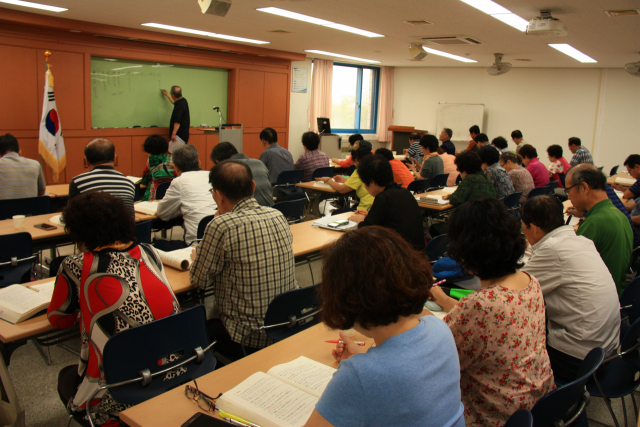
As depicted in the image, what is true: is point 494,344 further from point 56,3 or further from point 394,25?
point 56,3

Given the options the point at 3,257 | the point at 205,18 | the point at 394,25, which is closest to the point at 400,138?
the point at 394,25

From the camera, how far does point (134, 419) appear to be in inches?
56.8

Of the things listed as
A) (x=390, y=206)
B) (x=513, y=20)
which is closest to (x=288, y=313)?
(x=390, y=206)

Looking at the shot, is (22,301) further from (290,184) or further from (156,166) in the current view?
(290,184)

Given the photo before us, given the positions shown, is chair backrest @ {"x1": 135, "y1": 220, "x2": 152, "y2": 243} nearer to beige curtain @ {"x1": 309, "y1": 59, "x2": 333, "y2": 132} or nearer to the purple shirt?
the purple shirt

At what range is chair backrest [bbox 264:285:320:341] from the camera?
2.21 m

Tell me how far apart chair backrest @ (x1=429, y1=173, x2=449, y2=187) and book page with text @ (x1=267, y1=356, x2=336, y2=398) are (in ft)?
17.0

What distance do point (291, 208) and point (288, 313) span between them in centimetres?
237

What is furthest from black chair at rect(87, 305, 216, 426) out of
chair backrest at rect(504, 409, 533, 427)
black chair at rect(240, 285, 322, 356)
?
chair backrest at rect(504, 409, 533, 427)

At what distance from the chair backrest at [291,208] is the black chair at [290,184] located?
171 centimetres

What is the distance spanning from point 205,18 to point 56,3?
5.88 ft

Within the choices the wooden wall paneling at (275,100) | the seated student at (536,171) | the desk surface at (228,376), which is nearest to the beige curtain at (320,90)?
the wooden wall paneling at (275,100)

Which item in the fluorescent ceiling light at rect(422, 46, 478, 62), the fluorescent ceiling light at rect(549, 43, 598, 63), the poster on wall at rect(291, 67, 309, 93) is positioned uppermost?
the fluorescent ceiling light at rect(422, 46, 478, 62)

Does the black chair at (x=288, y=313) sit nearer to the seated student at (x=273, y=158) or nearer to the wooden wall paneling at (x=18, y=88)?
the seated student at (x=273, y=158)
